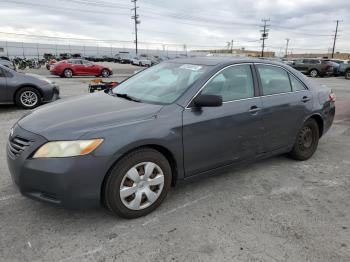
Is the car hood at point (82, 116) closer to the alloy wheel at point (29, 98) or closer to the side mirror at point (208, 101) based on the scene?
the side mirror at point (208, 101)

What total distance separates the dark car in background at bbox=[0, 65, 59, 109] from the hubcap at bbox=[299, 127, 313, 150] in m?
6.91

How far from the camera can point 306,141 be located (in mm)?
4820

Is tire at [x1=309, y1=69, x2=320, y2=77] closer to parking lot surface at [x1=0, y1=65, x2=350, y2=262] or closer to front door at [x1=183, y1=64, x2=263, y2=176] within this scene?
parking lot surface at [x1=0, y1=65, x2=350, y2=262]

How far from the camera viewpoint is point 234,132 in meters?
3.66

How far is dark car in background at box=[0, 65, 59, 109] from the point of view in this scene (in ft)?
27.3

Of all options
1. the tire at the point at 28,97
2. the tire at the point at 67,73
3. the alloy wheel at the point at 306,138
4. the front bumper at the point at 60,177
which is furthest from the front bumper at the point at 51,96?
the tire at the point at 67,73

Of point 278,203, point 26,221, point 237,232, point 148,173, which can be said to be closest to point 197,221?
point 237,232

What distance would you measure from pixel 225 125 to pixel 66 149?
170 centimetres

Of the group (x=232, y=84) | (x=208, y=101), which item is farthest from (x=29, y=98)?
(x=208, y=101)

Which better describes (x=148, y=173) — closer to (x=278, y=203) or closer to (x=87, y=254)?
(x=87, y=254)

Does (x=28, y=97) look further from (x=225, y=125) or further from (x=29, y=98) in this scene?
(x=225, y=125)

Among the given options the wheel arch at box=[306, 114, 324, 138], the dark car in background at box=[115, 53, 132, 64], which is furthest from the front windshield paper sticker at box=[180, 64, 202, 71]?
the dark car in background at box=[115, 53, 132, 64]

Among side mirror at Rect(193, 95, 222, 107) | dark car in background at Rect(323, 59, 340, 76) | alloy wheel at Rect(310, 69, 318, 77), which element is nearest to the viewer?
side mirror at Rect(193, 95, 222, 107)

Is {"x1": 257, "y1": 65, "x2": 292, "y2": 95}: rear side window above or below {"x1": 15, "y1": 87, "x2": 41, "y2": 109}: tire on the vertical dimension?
above
